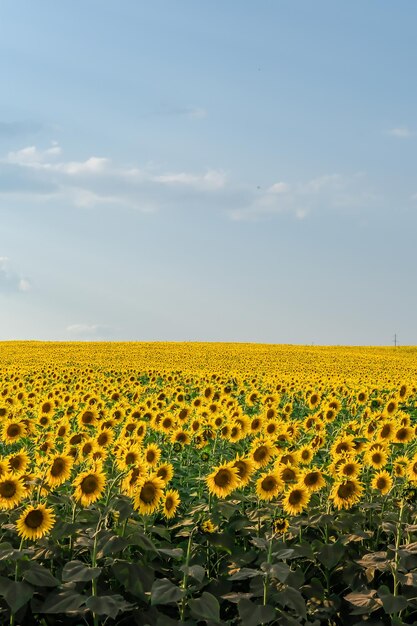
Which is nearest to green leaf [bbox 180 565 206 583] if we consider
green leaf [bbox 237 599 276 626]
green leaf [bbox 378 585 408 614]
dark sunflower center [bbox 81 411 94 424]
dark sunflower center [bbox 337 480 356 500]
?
green leaf [bbox 237 599 276 626]

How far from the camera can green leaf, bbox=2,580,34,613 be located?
5.37 m

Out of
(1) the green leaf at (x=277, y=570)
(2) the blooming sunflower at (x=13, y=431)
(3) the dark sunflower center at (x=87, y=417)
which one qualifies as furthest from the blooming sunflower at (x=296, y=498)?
(2) the blooming sunflower at (x=13, y=431)

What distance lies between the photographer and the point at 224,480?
22.1 feet

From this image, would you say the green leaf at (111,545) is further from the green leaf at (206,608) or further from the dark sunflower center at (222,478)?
the dark sunflower center at (222,478)

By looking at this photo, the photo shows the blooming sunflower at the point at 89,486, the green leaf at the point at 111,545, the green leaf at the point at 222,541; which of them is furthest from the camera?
the green leaf at the point at 222,541

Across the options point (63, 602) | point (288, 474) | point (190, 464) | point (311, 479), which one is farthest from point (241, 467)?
point (190, 464)

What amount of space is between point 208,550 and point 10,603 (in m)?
2.17

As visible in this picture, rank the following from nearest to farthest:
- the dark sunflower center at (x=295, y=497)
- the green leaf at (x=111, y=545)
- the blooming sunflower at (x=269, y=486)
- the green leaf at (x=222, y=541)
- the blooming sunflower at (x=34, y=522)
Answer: the green leaf at (x=111, y=545)
the blooming sunflower at (x=34, y=522)
the green leaf at (x=222, y=541)
the dark sunflower center at (x=295, y=497)
the blooming sunflower at (x=269, y=486)

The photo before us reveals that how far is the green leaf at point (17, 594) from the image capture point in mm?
5371

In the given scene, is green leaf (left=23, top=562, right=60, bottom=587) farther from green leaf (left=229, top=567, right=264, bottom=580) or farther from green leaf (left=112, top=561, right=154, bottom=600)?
green leaf (left=229, top=567, right=264, bottom=580)

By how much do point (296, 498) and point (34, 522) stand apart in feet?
7.92

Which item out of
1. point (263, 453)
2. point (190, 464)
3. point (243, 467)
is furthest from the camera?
point (190, 464)

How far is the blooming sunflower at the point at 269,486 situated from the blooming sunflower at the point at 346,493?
0.54 meters

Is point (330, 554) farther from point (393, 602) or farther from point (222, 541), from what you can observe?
point (222, 541)
